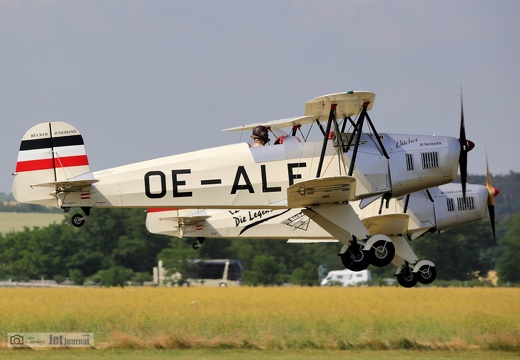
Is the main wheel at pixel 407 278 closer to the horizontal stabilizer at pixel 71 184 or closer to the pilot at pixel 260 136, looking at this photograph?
the pilot at pixel 260 136

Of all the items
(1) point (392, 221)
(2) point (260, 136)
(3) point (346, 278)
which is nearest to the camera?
(2) point (260, 136)

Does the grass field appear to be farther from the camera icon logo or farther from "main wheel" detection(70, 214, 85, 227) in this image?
"main wheel" detection(70, 214, 85, 227)

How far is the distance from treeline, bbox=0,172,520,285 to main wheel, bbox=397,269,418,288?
36157 mm

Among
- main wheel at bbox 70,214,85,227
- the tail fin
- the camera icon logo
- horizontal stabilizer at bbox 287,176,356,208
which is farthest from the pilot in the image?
the camera icon logo

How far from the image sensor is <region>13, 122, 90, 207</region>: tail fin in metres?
20.3

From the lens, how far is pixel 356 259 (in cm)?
1941

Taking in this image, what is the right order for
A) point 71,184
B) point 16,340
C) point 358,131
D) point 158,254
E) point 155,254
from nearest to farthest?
1. point 358,131
2. point 71,184
3. point 16,340
4. point 158,254
5. point 155,254

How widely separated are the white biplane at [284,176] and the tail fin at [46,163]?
3cm

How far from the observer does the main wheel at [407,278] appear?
24250mm

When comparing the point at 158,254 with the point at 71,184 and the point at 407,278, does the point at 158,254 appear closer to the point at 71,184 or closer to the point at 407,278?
the point at 407,278

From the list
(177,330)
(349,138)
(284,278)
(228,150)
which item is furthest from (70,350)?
(284,278)

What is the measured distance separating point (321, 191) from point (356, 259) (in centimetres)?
143

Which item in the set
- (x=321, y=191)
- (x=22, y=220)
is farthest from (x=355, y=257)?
(x=22, y=220)

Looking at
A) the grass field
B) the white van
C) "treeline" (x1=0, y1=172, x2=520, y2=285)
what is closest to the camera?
"treeline" (x1=0, y1=172, x2=520, y2=285)
